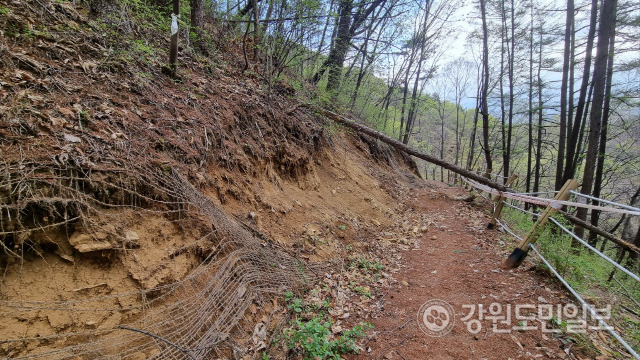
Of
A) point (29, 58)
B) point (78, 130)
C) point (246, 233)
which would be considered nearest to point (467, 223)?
point (246, 233)

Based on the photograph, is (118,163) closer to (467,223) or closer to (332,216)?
(332,216)

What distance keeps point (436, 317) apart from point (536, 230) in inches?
79.2

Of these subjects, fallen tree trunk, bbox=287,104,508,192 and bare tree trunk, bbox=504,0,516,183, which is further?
bare tree trunk, bbox=504,0,516,183

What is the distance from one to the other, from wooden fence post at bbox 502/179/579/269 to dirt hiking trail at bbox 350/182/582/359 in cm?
14

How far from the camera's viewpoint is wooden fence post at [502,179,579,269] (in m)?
3.67

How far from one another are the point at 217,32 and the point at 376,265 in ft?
24.8

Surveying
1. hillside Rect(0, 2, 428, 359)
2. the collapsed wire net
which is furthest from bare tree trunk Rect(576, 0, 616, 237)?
the collapsed wire net

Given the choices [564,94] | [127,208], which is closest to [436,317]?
[127,208]

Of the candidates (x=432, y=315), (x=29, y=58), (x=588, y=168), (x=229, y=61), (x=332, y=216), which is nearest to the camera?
(x=29, y=58)

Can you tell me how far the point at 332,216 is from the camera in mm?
5562

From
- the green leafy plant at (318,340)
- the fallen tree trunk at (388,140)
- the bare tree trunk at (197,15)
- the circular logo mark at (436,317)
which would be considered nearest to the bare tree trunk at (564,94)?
the fallen tree trunk at (388,140)

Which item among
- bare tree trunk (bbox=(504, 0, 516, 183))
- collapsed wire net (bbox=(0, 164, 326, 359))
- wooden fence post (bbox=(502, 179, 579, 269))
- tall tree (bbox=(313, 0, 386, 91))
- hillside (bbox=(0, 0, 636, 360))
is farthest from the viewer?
bare tree trunk (bbox=(504, 0, 516, 183))

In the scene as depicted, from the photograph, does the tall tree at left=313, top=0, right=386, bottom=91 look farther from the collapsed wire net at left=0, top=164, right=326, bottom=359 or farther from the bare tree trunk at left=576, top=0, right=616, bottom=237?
the collapsed wire net at left=0, top=164, right=326, bottom=359

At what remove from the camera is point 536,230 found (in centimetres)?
384
